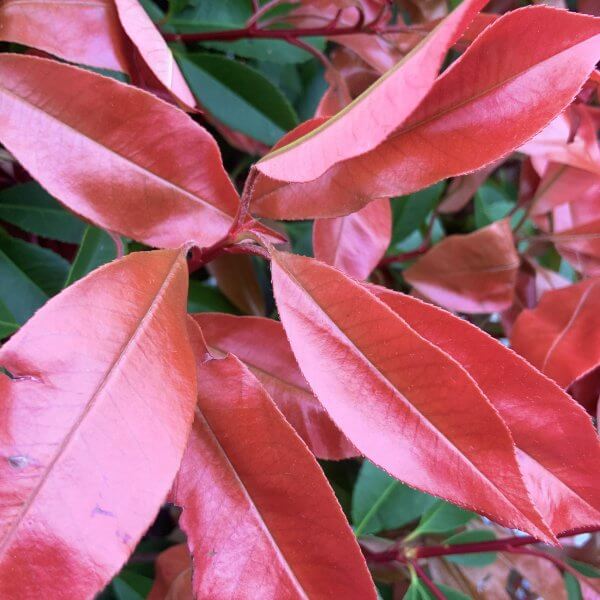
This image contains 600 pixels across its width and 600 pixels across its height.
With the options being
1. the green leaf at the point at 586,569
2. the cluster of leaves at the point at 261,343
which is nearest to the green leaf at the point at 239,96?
the cluster of leaves at the point at 261,343

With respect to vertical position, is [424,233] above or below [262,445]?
below

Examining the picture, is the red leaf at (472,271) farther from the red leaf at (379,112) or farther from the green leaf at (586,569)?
the red leaf at (379,112)

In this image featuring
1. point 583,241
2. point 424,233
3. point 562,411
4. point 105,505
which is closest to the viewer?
point 105,505

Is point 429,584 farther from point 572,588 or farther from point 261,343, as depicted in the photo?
point 261,343

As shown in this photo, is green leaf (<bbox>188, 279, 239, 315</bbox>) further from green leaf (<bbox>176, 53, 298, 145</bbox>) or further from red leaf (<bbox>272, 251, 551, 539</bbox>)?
red leaf (<bbox>272, 251, 551, 539</bbox>)

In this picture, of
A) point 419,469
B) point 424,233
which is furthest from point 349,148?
point 424,233

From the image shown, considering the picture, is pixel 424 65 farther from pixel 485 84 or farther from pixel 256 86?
pixel 256 86
